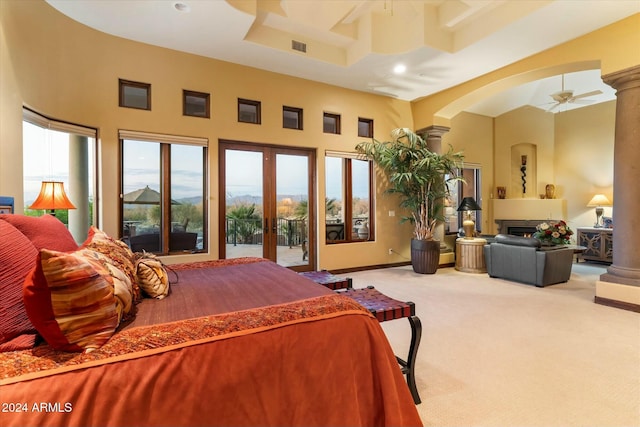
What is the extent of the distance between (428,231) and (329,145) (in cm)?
245

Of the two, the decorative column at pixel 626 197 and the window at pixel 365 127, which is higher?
the window at pixel 365 127

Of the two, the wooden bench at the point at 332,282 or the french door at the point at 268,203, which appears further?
the french door at the point at 268,203

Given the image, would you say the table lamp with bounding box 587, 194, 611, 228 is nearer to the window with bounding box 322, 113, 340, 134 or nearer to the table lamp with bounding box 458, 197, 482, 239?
the table lamp with bounding box 458, 197, 482, 239

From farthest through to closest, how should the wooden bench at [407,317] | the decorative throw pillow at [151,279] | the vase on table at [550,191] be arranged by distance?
the vase on table at [550,191] < the wooden bench at [407,317] < the decorative throw pillow at [151,279]

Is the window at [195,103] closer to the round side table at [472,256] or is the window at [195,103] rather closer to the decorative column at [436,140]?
the decorative column at [436,140]

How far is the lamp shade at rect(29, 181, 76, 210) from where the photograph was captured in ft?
9.64

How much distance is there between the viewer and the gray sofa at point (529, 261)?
4.68 metres

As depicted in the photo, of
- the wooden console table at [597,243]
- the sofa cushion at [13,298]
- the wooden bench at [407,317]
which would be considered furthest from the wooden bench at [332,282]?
the wooden console table at [597,243]

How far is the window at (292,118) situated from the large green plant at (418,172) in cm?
122

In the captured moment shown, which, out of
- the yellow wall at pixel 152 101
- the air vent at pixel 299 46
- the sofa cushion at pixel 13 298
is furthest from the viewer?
the air vent at pixel 299 46

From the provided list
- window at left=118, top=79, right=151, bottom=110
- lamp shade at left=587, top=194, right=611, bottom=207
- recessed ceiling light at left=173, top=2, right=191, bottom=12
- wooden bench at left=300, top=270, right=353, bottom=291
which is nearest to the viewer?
wooden bench at left=300, top=270, right=353, bottom=291

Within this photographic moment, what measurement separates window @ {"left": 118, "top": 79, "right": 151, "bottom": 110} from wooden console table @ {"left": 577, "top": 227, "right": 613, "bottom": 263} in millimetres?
8351

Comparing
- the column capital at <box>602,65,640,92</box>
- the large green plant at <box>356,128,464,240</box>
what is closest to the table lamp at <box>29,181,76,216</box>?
the large green plant at <box>356,128,464,240</box>

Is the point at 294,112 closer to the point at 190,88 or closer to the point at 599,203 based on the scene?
the point at 190,88
